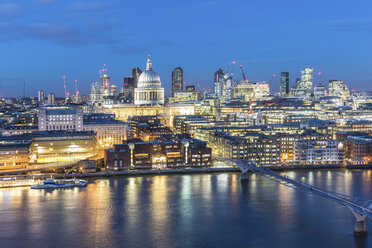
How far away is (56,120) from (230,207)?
1673cm

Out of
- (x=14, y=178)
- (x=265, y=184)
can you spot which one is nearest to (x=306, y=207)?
(x=265, y=184)

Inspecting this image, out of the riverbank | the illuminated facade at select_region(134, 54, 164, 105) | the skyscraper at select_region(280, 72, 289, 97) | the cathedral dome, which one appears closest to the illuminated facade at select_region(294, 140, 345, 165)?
the riverbank

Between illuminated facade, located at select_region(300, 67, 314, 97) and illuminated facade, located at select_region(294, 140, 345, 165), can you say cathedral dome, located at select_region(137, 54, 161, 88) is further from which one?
illuminated facade, located at select_region(300, 67, 314, 97)

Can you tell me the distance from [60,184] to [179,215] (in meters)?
5.67

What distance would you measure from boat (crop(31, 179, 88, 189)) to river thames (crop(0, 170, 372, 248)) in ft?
1.46

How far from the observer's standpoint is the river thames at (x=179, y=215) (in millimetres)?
11453

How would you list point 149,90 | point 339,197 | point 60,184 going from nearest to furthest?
point 339,197 → point 60,184 → point 149,90

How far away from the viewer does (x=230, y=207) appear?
14227mm

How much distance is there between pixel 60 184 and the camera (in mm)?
17266

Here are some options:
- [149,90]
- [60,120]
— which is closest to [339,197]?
[60,120]

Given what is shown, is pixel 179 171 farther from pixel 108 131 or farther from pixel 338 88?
pixel 338 88

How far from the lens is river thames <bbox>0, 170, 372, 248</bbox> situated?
1145 cm

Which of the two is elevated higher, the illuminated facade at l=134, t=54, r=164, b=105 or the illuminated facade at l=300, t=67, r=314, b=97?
the illuminated facade at l=300, t=67, r=314, b=97

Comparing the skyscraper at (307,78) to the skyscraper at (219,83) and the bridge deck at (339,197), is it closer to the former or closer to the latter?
the skyscraper at (219,83)
